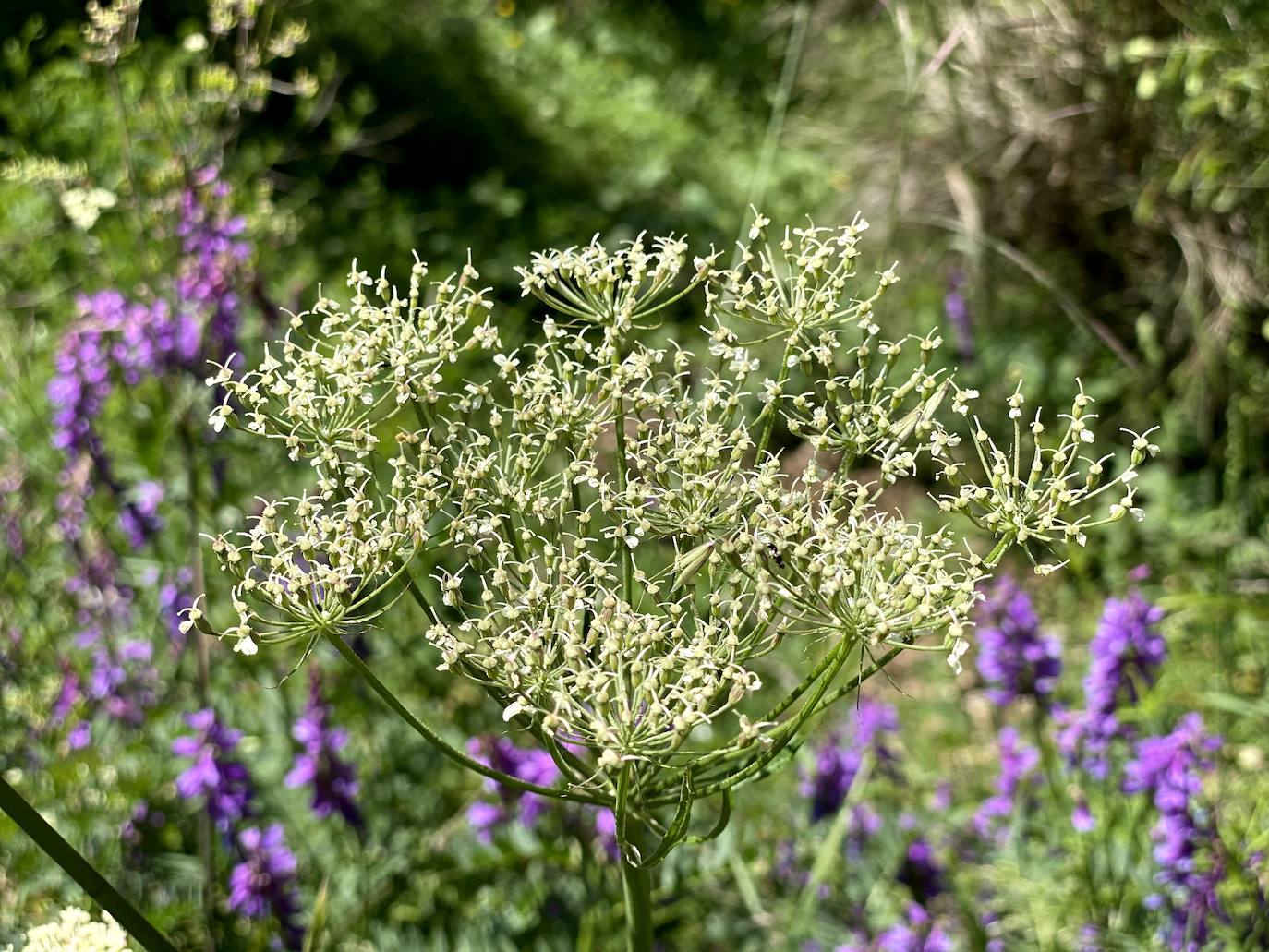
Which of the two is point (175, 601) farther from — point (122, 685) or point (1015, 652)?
point (1015, 652)

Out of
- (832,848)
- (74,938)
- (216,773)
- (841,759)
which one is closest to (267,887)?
(216,773)

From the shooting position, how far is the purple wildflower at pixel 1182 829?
8.32 ft

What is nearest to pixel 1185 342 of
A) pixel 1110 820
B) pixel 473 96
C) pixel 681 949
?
pixel 1110 820

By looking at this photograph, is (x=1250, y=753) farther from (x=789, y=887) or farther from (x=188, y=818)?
(x=188, y=818)

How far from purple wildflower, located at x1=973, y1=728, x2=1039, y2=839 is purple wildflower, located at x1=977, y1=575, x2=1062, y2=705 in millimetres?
242

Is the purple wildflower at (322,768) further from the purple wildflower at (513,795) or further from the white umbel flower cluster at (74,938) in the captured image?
the white umbel flower cluster at (74,938)

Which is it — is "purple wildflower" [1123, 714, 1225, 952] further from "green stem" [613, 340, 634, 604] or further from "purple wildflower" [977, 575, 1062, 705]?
"green stem" [613, 340, 634, 604]

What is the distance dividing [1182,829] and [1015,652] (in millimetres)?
669

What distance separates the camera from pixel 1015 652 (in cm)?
326

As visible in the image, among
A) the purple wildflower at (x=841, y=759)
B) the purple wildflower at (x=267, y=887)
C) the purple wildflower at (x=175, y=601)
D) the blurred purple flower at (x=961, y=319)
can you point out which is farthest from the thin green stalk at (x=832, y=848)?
the blurred purple flower at (x=961, y=319)

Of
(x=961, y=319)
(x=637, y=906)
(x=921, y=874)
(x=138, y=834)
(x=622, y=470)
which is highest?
(x=622, y=470)

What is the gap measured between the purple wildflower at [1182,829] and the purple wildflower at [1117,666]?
13cm

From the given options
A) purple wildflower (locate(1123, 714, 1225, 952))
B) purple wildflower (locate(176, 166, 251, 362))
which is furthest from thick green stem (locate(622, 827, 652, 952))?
purple wildflower (locate(176, 166, 251, 362))

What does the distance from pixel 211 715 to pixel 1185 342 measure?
15.2 feet
